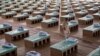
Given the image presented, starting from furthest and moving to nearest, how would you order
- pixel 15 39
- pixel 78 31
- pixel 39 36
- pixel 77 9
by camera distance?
pixel 77 9 → pixel 78 31 → pixel 15 39 → pixel 39 36

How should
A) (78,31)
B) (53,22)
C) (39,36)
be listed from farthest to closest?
1. (53,22)
2. (78,31)
3. (39,36)

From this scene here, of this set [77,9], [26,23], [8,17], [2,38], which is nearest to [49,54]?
[2,38]

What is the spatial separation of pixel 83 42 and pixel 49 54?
2.02 meters

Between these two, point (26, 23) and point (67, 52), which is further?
point (26, 23)

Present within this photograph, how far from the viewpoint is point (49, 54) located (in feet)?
24.5

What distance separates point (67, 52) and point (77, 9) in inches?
332

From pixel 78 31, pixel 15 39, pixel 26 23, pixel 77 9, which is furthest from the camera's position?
pixel 77 9

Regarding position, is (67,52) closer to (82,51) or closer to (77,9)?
(82,51)

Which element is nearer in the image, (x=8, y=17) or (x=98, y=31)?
(x=98, y=31)

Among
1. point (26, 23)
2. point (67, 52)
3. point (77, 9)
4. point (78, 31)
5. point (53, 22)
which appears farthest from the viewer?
point (77, 9)

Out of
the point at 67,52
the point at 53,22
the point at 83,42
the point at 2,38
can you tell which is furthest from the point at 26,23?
the point at 67,52

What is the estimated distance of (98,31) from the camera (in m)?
9.44

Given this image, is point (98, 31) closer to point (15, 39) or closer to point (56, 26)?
point (56, 26)

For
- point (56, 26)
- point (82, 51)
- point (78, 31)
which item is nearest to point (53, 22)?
point (56, 26)
